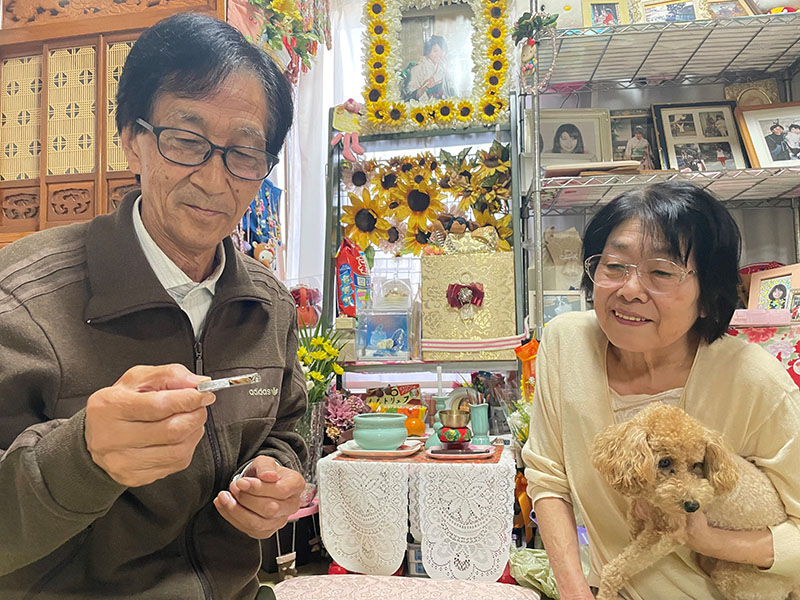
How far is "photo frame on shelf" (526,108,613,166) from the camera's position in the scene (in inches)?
95.7

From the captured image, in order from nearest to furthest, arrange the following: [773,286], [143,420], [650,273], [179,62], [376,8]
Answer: [143,420] → [179,62] → [650,273] → [773,286] → [376,8]

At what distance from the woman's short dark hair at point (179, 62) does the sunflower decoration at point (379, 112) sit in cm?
197

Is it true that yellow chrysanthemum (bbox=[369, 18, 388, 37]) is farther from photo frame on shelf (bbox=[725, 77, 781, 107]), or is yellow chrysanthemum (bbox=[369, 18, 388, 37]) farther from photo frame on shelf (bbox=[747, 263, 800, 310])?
photo frame on shelf (bbox=[747, 263, 800, 310])

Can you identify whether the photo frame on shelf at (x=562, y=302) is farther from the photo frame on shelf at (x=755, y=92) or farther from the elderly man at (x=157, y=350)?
the elderly man at (x=157, y=350)

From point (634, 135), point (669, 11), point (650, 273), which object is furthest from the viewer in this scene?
point (634, 135)

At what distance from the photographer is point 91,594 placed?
736 millimetres

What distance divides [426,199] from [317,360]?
93 cm

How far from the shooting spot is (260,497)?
798 millimetres

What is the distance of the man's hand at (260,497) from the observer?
0.79m

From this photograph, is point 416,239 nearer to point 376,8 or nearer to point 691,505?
point 376,8

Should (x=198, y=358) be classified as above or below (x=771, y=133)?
below

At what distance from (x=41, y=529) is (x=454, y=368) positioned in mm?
2055

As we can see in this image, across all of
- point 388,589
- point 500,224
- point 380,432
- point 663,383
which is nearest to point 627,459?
point 663,383

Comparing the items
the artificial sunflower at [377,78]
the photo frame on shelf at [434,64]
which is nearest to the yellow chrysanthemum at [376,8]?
the photo frame on shelf at [434,64]
